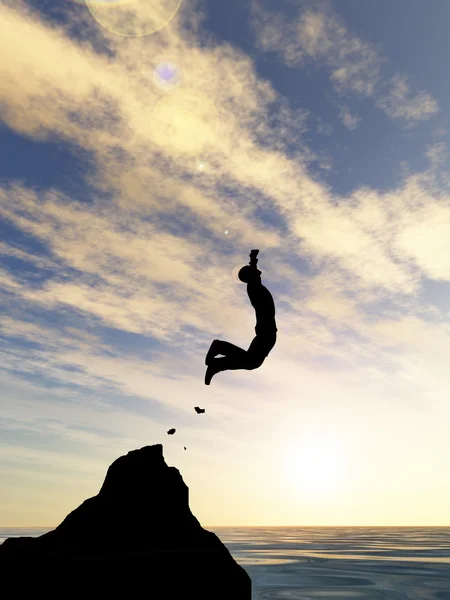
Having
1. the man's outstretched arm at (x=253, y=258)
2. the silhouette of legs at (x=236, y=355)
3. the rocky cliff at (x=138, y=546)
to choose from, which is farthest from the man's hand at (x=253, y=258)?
the rocky cliff at (x=138, y=546)

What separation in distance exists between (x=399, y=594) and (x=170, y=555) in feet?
42.2

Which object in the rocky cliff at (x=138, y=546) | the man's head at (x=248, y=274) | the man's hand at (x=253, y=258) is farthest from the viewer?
the man's head at (x=248, y=274)

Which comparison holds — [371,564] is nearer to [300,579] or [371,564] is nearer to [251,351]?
[300,579]

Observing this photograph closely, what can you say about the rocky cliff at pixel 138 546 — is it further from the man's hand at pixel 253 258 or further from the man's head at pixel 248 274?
the man's hand at pixel 253 258

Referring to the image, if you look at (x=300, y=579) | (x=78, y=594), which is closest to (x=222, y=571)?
(x=78, y=594)

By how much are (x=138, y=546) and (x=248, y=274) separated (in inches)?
206

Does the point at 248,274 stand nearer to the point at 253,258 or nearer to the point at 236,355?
the point at 253,258

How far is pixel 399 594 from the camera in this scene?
16953 millimetres

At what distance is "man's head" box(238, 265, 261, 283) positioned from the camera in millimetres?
8031

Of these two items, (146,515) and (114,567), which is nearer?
(114,567)

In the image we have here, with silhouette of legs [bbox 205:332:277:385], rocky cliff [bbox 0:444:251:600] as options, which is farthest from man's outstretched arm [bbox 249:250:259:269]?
rocky cliff [bbox 0:444:251:600]

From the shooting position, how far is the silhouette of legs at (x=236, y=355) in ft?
26.8

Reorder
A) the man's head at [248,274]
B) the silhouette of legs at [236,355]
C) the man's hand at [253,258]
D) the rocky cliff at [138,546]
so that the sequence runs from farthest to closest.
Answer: the silhouette of legs at [236,355] < the man's head at [248,274] < the man's hand at [253,258] < the rocky cliff at [138,546]

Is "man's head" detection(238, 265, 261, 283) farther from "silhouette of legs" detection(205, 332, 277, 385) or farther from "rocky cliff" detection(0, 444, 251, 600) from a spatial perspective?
"rocky cliff" detection(0, 444, 251, 600)
